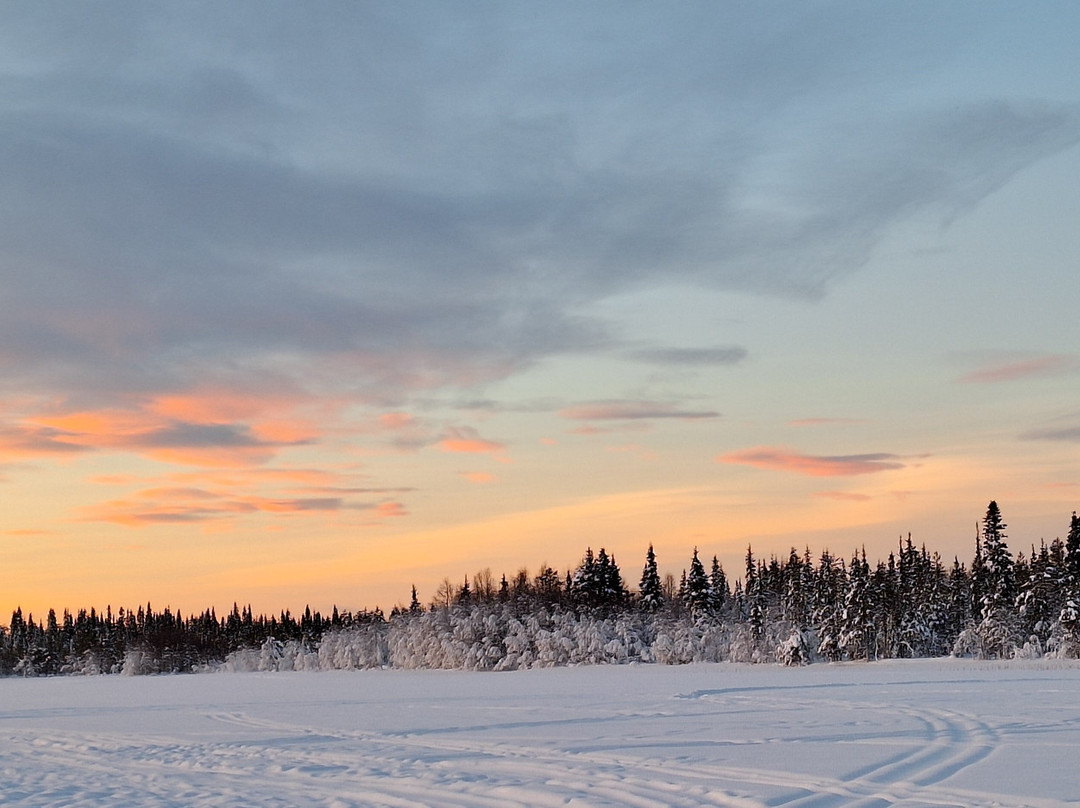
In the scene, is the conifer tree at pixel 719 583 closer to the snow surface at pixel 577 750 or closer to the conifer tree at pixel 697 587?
the conifer tree at pixel 697 587

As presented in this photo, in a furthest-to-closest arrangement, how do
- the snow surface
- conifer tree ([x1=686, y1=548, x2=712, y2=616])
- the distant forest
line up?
conifer tree ([x1=686, y1=548, x2=712, y2=616]) < the distant forest < the snow surface

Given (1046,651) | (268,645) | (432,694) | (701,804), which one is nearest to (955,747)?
(701,804)

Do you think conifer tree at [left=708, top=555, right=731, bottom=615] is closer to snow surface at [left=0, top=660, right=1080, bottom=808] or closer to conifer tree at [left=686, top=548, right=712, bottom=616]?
conifer tree at [left=686, top=548, right=712, bottom=616]

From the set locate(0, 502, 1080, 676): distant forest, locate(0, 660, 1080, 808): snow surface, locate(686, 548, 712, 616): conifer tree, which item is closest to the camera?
locate(0, 660, 1080, 808): snow surface

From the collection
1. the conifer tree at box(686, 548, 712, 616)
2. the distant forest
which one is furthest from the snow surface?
the conifer tree at box(686, 548, 712, 616)

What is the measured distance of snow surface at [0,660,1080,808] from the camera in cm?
1596

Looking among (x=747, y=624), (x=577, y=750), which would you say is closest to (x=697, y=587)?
(x=747, y=624)

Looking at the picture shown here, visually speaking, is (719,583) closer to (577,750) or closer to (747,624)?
(747,624)

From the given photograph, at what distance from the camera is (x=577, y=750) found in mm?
21312

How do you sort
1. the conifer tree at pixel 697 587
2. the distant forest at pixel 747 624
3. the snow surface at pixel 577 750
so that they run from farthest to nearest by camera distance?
the conifer tree at pixel 697 587
the distant forest at pixel 747 624
the snow surface at pixel 577 750

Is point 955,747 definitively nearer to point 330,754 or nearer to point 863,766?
point 863,766

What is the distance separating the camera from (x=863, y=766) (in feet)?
58.0

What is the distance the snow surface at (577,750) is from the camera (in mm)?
15961

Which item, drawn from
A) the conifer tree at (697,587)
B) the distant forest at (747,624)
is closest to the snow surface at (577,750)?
the distant forest at (747,624)
